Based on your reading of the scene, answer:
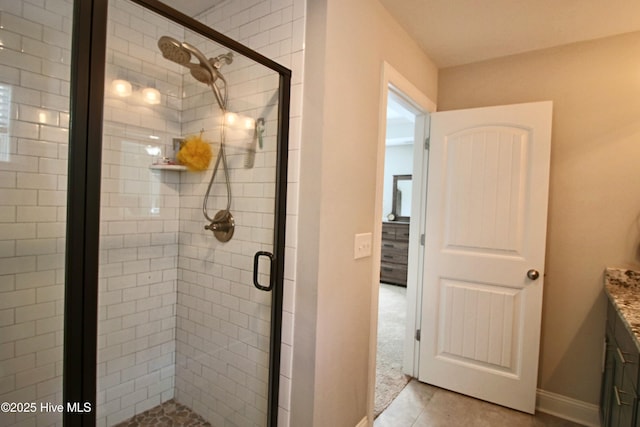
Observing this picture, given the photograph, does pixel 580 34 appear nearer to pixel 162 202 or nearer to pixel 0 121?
pixel 162 202

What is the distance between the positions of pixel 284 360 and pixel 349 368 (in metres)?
0.36

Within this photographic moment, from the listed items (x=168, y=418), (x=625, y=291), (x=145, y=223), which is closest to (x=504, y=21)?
(x=625, y=291)

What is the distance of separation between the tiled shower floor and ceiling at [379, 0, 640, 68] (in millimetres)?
2548

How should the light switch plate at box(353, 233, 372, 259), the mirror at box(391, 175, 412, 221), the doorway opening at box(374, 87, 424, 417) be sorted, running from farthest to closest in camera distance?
1. the mirror at box(391, 175, 412, 221)
2. the doorway opening at box(374, 87, 424, 417)
3. the light switch plate at box(353, 233, 372, 259)

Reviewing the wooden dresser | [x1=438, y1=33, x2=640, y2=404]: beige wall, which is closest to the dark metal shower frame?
[x1=438, y1=33, x2=640, y2=404]: beige wall

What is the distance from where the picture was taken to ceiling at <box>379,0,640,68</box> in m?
1.72

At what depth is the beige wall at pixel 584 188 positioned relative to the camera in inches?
76.7

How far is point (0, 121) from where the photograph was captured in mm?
1360

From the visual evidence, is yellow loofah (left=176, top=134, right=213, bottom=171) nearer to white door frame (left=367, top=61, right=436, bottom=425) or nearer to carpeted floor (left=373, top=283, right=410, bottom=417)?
white door frame (left=367, top=61, right=436, bottom=425)

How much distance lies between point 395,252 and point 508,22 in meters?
3.88

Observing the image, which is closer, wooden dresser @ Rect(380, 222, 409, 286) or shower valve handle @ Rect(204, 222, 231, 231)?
shower valve handle @ Rect(204, 222, 231, 231)

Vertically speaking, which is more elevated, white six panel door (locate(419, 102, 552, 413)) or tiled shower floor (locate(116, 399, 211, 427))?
white six panel door (locate(419, 102, 552, 413))

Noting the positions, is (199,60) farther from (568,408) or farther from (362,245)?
(568,408)

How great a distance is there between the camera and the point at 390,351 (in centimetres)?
297
